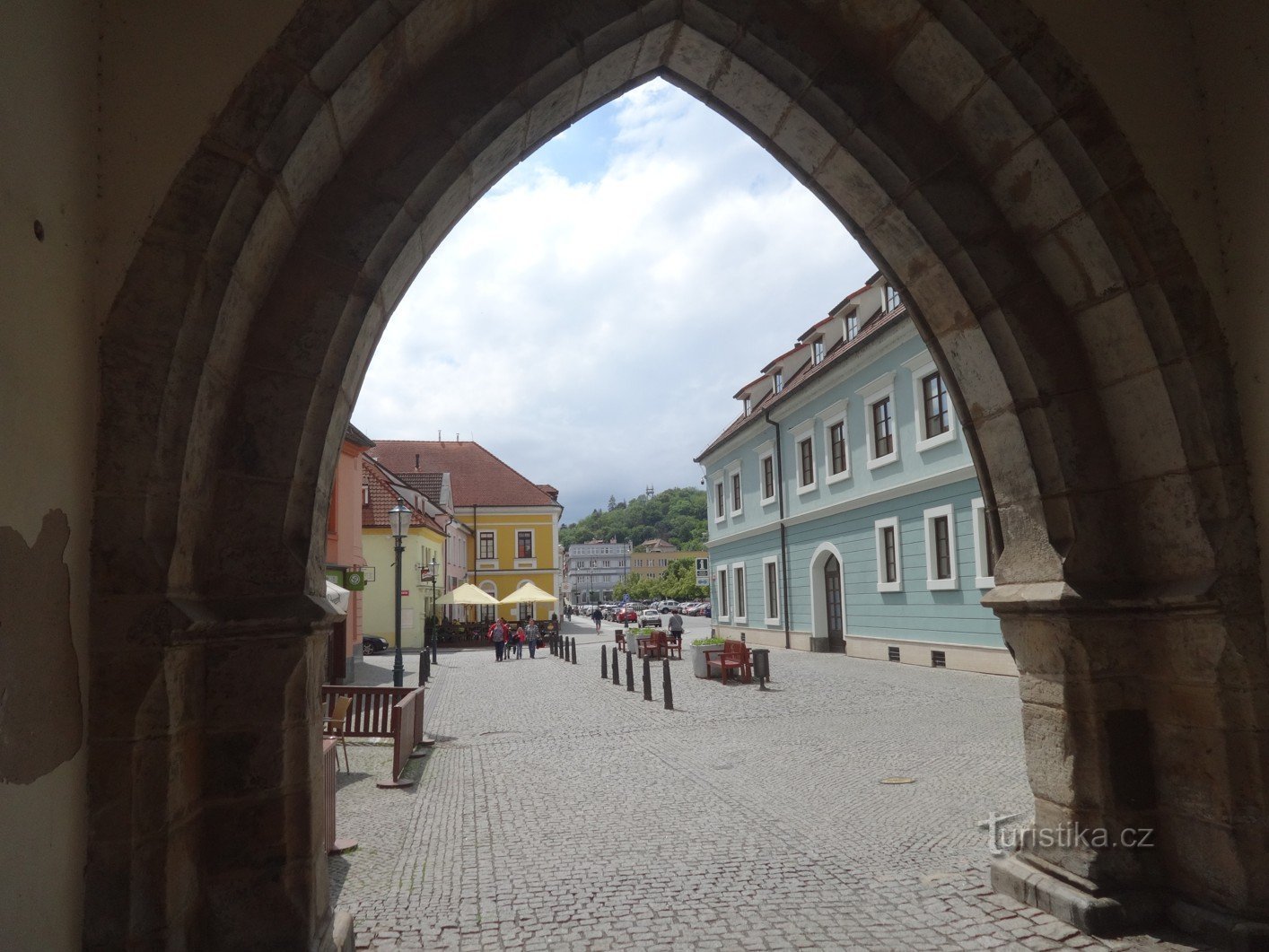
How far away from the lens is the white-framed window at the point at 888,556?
64.8ft

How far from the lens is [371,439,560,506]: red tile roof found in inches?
2069

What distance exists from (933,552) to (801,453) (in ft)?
24.7

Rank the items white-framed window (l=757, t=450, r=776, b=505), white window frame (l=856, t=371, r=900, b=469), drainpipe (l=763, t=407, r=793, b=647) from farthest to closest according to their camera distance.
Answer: white-framed window (l=757, t=450, r=776, b=505) < drainpipe (l=763, t=407, r=793, b=647) < white window frame (l=856, t=371, r=900, b=469)

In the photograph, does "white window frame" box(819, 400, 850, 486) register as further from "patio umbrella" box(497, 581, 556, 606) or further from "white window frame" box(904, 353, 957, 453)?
"patio umbrella" box(497, 581, 556, 606)

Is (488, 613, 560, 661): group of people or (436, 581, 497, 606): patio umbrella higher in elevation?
(436, 581, 497, 606): patio umbrella

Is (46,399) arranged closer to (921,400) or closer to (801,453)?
(921,400)

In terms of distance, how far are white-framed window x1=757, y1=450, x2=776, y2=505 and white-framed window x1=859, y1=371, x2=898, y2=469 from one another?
6601mm

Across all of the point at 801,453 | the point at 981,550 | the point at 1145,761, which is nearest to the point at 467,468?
the point at 801,453

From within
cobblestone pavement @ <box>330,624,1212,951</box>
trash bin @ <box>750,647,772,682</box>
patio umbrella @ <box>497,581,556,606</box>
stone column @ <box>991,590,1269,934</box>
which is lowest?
cobblestone pavement @ <box>330,624,1212,951</box>

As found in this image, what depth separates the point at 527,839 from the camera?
5.90 m

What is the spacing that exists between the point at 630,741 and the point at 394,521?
8.62 metres

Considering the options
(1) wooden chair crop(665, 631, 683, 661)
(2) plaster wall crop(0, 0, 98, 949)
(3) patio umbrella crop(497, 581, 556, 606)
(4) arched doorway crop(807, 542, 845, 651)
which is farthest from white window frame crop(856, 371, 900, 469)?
(2) plaster wall crop(0, 0, 98, 949)

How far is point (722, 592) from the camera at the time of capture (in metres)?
33.9

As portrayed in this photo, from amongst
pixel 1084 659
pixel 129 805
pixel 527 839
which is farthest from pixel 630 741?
pixel 129 805
